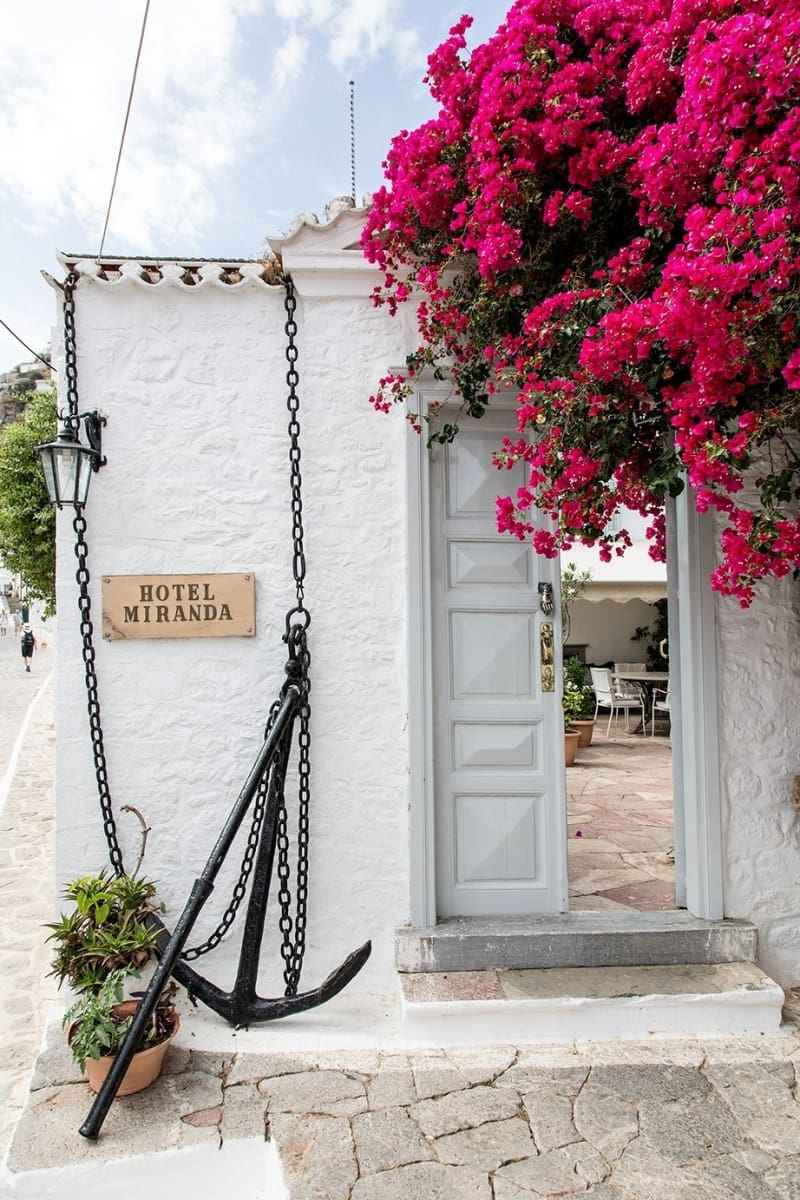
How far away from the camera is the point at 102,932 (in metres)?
3.19

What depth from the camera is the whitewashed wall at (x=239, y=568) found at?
3.65 m

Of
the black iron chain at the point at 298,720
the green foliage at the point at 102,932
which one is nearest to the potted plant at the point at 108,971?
the green foliage at the point at 102,932

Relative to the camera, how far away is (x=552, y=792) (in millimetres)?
3852

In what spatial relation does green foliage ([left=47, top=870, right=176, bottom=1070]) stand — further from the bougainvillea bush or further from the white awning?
the white awning

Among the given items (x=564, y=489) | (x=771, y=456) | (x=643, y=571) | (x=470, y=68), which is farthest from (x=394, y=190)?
(x=643, y=571)

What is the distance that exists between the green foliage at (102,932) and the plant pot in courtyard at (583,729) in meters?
6.62

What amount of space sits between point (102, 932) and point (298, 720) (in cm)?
119

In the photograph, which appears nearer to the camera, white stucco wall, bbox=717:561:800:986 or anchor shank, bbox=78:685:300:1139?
anchor shank, bbox=78:685:300:1139

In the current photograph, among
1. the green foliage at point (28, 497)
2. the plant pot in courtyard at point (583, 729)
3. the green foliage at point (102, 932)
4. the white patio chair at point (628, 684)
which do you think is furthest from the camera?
the white patio chair at point (628, 684)

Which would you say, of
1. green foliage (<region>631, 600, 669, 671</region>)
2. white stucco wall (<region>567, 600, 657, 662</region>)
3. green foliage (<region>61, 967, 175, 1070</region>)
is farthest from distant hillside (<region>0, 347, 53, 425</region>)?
green foliage (<region>61, 967, 175, 1070</region>)

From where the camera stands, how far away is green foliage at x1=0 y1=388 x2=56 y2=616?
359 inches

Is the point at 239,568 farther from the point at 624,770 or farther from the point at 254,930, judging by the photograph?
the point at 624,770

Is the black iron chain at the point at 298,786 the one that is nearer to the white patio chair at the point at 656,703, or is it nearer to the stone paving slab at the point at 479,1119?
the stone paving slab at the point at 479,1119

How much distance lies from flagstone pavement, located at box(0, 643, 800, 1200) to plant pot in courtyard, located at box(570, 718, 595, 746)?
18.6 ft
